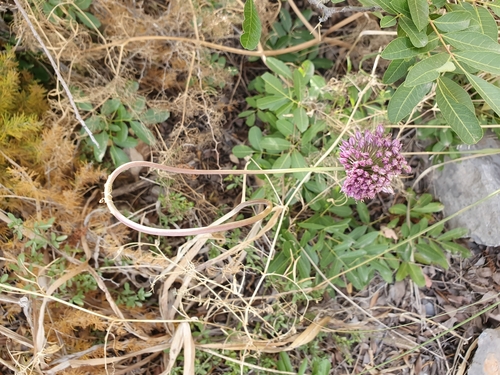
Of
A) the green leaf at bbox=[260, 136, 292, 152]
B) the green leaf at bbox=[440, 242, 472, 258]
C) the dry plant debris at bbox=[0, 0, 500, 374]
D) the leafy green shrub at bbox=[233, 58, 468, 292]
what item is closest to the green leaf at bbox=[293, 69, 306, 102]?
the leafy green shrub at bbox=[233, 58, 468, 292]

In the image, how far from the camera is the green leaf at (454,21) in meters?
1.05

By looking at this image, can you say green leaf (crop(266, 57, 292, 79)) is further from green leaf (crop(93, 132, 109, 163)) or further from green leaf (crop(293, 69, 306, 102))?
green leaf (crop(93, 132, 109, 163))

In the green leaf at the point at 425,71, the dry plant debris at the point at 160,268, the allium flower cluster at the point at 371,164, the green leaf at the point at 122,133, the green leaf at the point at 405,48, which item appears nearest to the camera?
the green leaf at the point at 425,71

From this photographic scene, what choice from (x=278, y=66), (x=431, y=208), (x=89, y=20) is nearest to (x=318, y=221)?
(x=431, y=208)

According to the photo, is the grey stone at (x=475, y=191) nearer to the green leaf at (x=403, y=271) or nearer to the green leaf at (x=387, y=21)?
the green leaf at (x=403, y=271)

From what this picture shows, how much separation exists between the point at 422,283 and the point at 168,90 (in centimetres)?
121

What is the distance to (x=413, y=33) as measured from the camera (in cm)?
109

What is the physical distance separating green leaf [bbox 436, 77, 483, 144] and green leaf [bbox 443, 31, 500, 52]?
12cm

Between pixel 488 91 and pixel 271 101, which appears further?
pixel 271 101

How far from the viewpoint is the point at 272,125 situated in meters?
1.63

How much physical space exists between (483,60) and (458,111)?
0.14 m

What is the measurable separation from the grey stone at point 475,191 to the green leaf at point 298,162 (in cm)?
60

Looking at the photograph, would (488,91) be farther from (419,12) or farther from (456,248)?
(456,248)

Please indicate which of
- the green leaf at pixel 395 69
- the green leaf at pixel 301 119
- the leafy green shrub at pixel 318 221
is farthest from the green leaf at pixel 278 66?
the green leaf at pixel 395 69
